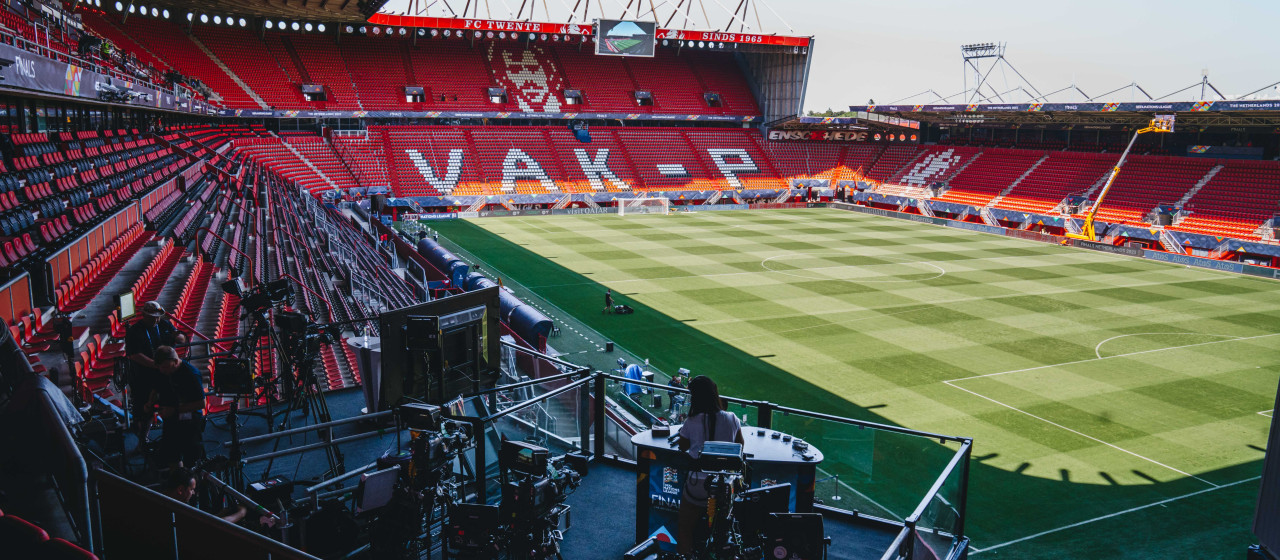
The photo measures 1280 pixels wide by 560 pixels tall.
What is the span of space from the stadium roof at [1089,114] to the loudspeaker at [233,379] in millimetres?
42338

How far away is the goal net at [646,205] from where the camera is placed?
52.7 meters

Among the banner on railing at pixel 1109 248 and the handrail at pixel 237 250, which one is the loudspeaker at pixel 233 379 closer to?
the handrail at pixel 237 250

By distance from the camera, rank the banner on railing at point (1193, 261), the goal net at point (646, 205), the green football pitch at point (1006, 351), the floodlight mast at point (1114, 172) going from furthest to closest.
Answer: the goal net at point (646, 205) → the floodlight mast at point (1114, 172) → the banner on railing at point (1193, 261) → the green football pitch at point (1006, 351)

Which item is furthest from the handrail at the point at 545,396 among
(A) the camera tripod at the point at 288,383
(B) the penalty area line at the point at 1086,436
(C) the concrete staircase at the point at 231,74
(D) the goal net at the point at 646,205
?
(C) the concrete staircase at the point at 231,74

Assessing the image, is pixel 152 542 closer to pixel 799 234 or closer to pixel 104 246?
pixel 104 246

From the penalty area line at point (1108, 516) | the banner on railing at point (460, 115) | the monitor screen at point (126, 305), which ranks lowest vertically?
the penalty area line at point (1108, 516)

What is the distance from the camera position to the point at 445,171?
53.1 meters

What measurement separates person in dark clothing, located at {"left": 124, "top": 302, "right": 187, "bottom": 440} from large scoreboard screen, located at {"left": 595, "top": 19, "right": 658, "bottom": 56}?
5237 centimetres

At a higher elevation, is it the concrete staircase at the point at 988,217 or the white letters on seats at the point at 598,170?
the white letters on seats at the point at 598,170

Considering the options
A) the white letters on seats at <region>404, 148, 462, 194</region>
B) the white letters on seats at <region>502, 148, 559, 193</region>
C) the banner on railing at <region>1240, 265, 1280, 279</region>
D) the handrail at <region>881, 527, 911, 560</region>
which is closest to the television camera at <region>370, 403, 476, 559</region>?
the handrail at <region>881, 527, 911, 560</region>

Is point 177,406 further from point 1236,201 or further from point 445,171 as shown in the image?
point 1236,201

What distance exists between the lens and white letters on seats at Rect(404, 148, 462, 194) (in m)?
51.6

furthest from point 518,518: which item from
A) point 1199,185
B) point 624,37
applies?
point 624,37

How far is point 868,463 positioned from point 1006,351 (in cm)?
1380
